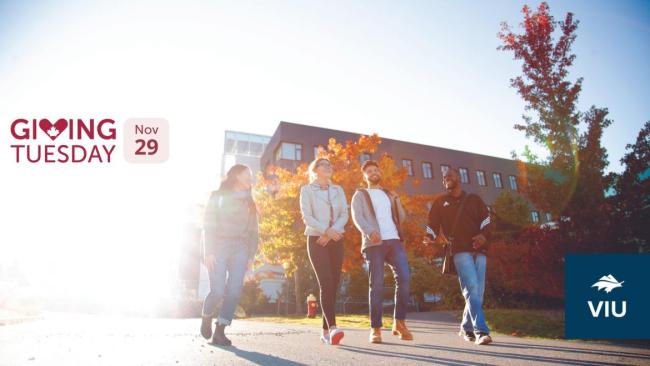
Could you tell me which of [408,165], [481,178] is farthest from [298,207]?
[481,178]

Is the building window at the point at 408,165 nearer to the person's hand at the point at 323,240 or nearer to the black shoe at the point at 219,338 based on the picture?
the person's hand at the point at 323,240

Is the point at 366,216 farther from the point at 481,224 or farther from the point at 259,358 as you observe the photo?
the point at 259,358

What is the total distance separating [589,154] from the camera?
377 inches

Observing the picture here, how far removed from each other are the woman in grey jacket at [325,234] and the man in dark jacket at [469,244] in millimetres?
1483

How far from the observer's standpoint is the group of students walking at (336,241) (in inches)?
159

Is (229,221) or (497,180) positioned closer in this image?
(229,221)

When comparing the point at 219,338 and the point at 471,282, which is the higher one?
the point at 471,282

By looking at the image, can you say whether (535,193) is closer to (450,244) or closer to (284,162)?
(450,244)

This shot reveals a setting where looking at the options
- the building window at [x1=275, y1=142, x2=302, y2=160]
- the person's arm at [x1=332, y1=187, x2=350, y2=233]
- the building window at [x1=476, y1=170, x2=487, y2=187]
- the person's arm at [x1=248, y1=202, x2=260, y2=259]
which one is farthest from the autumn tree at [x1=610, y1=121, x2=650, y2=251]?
the building window at [x1=476, y1=170, x2=487, y2=187]

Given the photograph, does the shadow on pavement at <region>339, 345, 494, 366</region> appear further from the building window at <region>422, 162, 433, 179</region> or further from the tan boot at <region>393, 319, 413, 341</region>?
the building window at <region>422, 162, 433, 179</region>

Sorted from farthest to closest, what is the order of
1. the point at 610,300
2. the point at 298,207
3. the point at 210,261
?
1. the point at 298,207
2. the point at 610,300
3. the point at 210,261

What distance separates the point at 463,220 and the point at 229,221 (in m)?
2.91

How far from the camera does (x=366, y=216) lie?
4.59 meters

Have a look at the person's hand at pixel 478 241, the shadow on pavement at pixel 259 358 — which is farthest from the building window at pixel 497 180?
the shadow on pavement at pixel 259 358
